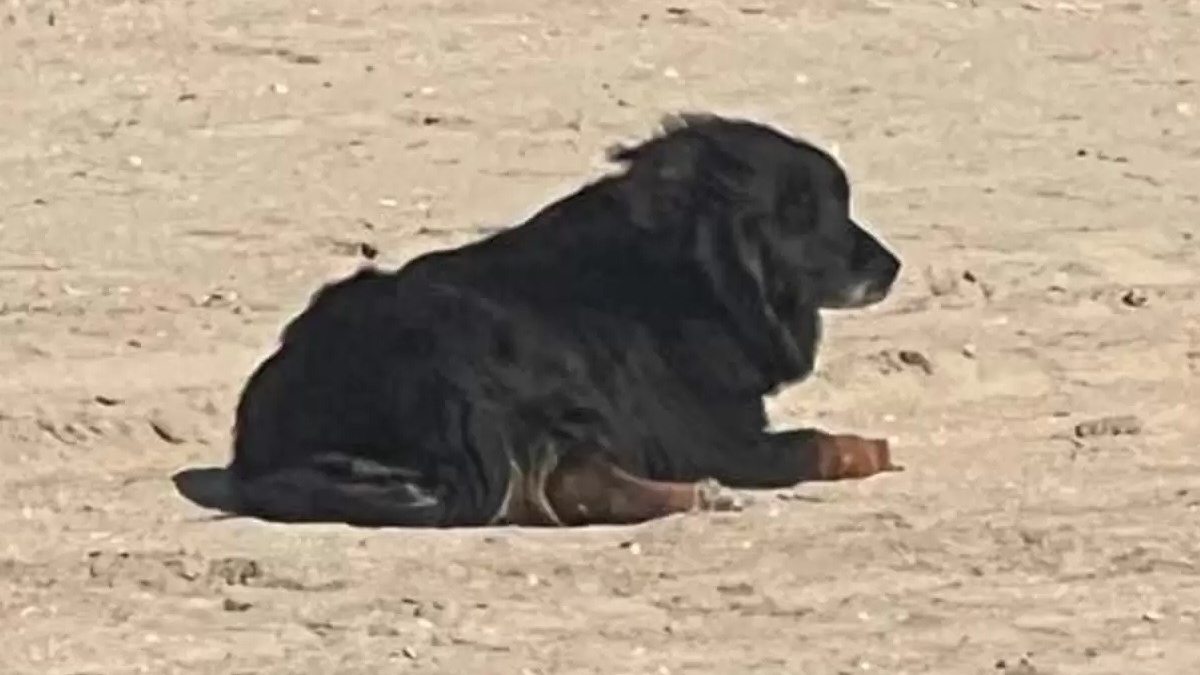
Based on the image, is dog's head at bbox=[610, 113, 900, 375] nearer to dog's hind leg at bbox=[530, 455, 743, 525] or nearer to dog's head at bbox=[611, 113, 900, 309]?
dog's head at bbox=[611, 113, 900, 309]

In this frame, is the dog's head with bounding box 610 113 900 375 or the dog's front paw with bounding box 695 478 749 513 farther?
the dog's head with bounding box 610 113 900 375

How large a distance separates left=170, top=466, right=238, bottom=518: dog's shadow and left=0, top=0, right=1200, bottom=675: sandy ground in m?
0.06

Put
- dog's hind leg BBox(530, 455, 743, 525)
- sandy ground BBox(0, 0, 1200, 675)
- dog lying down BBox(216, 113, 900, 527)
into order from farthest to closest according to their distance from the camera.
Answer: dog's hind leg BBox(530, 455, 743, 525), dog lying down BBox(216, 113, 900, 527), sandy ground BBox(0, 0, 1200, 675)

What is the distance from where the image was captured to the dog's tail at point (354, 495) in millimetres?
7500

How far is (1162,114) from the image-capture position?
11.6 metres

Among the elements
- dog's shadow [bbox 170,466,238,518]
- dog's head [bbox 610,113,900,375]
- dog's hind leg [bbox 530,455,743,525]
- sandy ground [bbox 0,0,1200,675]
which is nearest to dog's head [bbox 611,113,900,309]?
dog's head [bbox 610,113,900,375]

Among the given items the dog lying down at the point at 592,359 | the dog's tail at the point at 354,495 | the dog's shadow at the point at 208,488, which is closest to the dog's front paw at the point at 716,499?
the dog lying down at the point at 592,359

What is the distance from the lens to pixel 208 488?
7.95 m

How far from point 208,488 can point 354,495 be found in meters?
0.55

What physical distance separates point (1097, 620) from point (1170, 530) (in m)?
0.65

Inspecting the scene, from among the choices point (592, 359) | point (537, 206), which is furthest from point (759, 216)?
point (537, 206)

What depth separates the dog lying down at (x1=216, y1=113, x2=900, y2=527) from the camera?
24.6 feet

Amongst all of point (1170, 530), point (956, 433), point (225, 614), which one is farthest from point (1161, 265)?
point (225, 614)

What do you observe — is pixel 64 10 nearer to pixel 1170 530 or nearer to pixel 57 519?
pixel 57 519
